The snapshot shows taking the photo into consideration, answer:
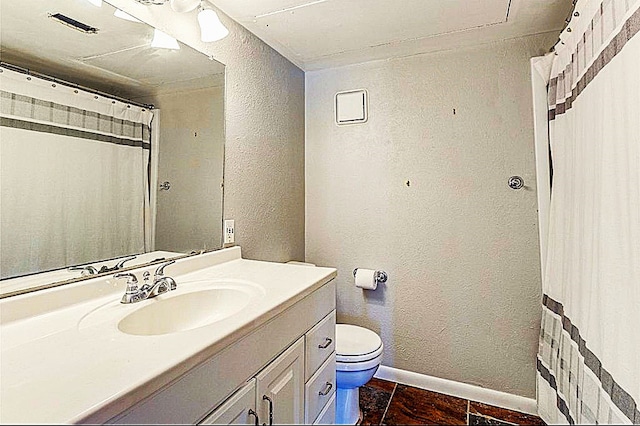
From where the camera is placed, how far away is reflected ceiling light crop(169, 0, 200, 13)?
1.28m

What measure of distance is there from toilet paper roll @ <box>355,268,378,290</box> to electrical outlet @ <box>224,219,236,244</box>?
0.79 m

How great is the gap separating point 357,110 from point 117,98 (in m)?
1.32

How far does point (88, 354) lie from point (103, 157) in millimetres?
688

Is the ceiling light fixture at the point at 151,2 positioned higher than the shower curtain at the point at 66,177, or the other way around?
the ceiling light fixture at the point at 151,2

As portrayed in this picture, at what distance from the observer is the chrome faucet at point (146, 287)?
3.36ft

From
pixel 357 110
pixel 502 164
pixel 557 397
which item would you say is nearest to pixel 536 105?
pixel 502 164

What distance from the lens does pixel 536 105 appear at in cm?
171

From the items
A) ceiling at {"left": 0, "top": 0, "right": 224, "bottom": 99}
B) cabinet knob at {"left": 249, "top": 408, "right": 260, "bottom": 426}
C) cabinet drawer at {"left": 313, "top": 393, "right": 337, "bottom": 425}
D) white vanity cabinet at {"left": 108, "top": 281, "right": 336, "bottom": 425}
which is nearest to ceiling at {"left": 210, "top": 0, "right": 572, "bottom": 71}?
ceiling at {"left": 0, "top": 0, "right": 224, "bottom": 99}

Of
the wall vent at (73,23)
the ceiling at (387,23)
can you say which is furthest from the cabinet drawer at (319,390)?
the ceiling at (387,23)

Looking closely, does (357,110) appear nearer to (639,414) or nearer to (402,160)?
(402,160)

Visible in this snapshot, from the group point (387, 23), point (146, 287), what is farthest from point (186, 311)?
point (387, 23)

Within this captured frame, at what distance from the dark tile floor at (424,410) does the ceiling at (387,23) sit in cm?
187

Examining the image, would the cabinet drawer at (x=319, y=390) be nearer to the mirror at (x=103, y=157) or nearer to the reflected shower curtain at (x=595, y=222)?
the mirror at (x=103, y=157)

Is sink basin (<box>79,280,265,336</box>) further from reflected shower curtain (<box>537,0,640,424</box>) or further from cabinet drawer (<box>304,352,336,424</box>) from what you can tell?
reflected shower curtain (<box>537,0,640,424</box>)
